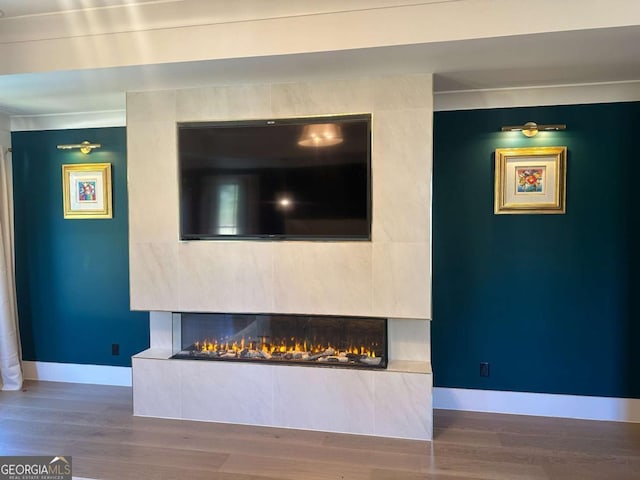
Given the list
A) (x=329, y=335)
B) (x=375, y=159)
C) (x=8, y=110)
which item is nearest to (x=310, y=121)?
(x=375, y=159)

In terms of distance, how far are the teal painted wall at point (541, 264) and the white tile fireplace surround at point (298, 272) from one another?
51 centimetres

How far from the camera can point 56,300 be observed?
418 centimetres

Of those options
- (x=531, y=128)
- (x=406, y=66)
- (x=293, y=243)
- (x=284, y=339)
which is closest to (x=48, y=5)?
(x=293, y=243)

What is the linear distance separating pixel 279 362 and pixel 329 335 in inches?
16.0

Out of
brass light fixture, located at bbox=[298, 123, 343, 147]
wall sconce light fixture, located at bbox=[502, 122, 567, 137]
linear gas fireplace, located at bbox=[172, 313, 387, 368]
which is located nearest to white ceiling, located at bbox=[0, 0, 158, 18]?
brass light fixture, located at bbox=[298, 123, 343, 147]

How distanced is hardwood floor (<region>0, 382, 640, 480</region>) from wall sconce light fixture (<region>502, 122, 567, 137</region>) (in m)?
2.11

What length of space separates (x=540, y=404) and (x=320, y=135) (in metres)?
2.58

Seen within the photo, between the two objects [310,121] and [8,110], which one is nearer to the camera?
[310,121]

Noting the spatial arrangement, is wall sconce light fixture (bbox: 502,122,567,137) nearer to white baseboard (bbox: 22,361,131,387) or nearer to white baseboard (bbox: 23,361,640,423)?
white baseboard (bbox: 23,361,640,423)

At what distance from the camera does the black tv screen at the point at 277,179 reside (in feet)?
10.0

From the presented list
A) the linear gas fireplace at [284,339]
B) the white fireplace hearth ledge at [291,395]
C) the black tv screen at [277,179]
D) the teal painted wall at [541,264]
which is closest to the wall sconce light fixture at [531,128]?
the teal painted wall at [541,264]

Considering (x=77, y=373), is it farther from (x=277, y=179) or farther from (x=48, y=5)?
(x=48, y=5)

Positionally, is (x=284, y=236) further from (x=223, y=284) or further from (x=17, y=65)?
(x=17, y=65)

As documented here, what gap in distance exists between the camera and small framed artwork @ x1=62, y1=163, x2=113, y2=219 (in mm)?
3994
